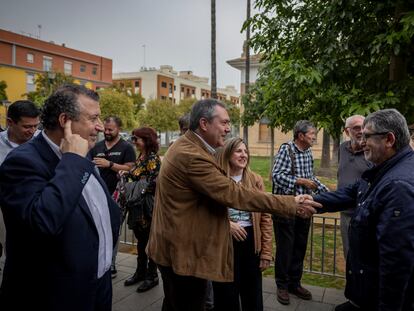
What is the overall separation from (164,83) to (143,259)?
67.8 metres

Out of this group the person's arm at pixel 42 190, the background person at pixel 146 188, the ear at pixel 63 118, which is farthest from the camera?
the background person at pixel 146 188

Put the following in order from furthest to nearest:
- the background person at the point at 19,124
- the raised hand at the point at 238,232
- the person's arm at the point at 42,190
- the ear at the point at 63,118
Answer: the background person at the point at 19,124, the raised hand at the point at 238,232, the ear at the point at 63,118, the person's arm at the point at 42,190

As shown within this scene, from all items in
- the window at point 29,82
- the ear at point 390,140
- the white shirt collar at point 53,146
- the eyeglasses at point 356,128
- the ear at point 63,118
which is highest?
the window at point 29,82

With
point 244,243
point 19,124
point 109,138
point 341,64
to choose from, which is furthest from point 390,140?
point 109,138

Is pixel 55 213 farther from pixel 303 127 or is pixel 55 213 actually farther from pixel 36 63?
pixel 36 63

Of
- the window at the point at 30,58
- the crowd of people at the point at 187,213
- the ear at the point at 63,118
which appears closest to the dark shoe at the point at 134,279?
the crowd of people at the point at 187,213

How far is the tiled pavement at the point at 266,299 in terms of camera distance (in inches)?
156

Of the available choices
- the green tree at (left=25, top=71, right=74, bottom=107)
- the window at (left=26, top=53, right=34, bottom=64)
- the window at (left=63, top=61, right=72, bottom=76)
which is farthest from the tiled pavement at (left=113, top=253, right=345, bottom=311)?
the window at (left=63, top=61, right=72, bottom=76)

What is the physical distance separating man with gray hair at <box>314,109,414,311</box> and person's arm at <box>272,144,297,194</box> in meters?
1.69

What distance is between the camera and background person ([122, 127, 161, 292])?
4.33 m

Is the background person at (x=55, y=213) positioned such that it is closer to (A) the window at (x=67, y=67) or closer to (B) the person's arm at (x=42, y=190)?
(B) the person's arm at (x=42, y=190)

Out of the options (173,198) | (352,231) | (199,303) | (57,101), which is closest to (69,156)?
(57,101)

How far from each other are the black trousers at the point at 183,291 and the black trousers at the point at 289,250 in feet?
5.70

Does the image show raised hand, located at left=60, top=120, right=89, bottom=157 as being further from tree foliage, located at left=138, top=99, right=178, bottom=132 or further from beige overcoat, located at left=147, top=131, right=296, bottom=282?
tree foliage, located at left=138, top=99, right=178, bottom=132
